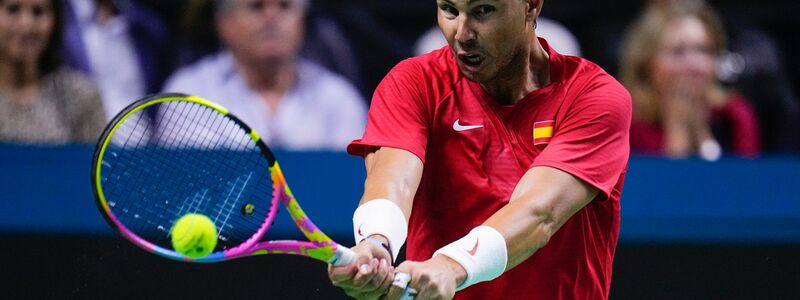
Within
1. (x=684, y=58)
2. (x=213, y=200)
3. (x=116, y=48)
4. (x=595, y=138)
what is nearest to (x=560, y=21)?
(x=684, y=58)

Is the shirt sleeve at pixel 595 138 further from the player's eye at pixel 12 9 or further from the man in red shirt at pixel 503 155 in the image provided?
the player's eye at pixel 12 9

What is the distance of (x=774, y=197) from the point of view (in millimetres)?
4699

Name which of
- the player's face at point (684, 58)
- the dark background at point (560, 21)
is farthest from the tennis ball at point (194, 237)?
the player's face at point (684, 58)

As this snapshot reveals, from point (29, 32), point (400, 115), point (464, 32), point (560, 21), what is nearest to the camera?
point (464, 32)

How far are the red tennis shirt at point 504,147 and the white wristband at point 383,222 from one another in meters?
0.19

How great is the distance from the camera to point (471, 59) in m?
2.93

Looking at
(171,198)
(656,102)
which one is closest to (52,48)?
(171,198)

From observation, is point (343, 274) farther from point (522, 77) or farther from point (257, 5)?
point (257, 5)

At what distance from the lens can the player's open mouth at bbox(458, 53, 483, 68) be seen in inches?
115

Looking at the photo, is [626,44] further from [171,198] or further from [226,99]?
[171,198]

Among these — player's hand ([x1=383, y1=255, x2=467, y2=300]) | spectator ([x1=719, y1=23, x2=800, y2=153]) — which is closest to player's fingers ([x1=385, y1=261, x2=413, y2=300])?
player's hand ([x1=383, y1=255, x2=467, y2=300])

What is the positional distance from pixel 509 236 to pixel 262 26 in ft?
9.60

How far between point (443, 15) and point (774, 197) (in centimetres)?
227

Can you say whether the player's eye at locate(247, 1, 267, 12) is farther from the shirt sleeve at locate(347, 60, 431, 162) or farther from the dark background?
the shirt sleeve at locate(347, 60, 431, 162)
